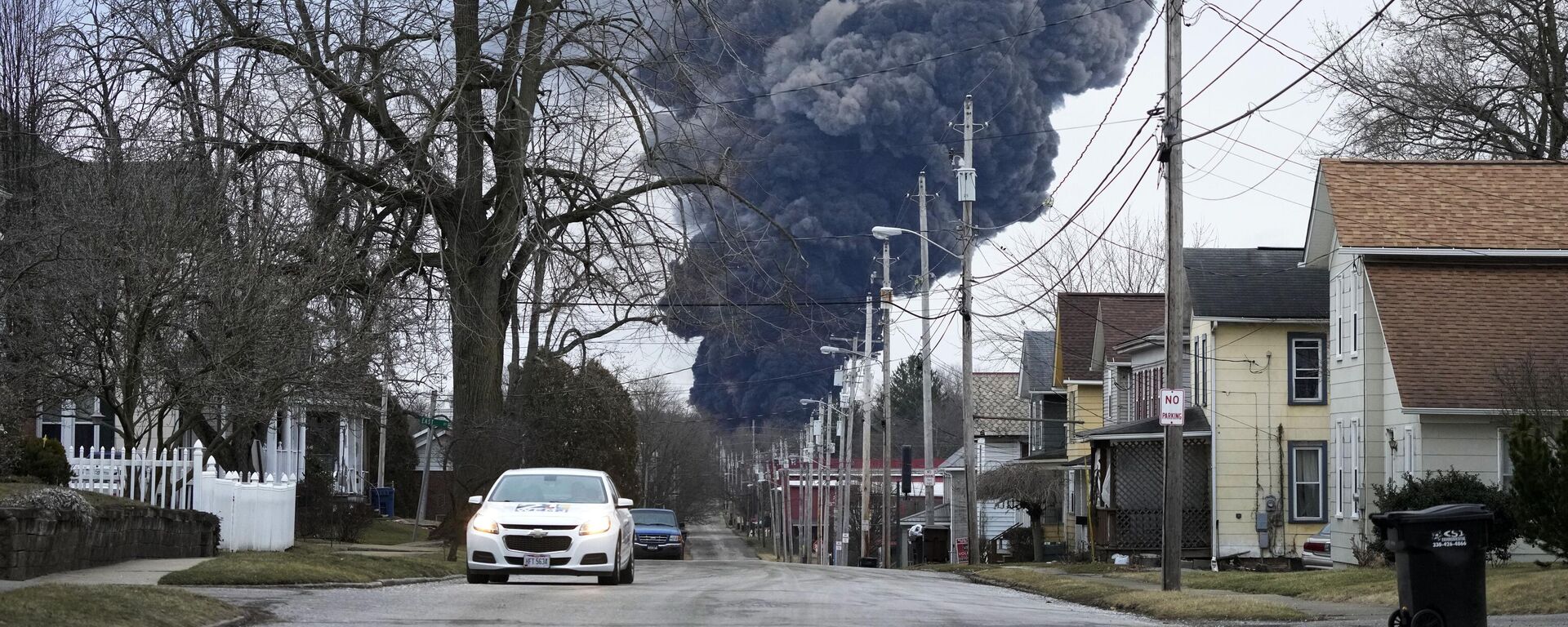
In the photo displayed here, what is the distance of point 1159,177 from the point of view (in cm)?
2503

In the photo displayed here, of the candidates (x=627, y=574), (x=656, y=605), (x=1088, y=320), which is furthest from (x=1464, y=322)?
(x=1088, y=320)

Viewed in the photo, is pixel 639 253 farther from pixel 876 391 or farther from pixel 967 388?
pixel 876 391

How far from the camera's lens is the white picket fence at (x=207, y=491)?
23.4m

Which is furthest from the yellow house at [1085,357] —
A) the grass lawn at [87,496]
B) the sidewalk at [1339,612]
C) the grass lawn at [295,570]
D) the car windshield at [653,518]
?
the grass lawn at [87,496]

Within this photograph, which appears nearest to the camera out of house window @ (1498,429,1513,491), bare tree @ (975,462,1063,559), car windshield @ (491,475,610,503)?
car windshield @ (491,475,610,503)

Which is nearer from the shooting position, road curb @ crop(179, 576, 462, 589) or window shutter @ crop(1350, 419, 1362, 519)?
road curb @ crop(179, 576, 462, 589)

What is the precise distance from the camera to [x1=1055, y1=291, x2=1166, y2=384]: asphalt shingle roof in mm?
50531

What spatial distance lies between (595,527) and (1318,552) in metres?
18.3

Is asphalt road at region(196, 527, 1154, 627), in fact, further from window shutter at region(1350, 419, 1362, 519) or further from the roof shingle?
window shutter at region(1350, 419, 1362, 519)

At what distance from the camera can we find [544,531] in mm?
20359

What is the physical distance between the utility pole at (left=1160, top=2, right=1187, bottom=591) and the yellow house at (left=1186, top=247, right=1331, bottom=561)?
1562 cm

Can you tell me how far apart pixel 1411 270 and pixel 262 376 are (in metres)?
20.7

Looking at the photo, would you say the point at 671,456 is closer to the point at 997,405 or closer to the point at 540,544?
the point at 997,405

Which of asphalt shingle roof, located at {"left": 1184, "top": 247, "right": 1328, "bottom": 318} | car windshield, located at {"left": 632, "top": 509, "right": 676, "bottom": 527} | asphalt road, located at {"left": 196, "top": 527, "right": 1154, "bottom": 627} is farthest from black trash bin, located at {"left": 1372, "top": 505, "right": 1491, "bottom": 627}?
car windshield, located at {"left": 632, "top": 509, "right": 676, "bottom": 527}
